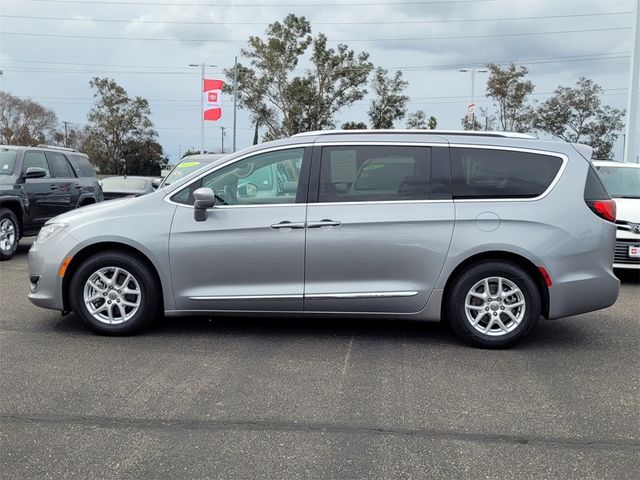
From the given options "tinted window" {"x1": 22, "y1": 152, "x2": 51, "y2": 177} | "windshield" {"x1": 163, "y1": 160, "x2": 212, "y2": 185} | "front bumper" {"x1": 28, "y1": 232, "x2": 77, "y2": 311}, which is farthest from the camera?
"windshield" {"x1": 163, "y1": 160, "x2": 212, "y2": 185}

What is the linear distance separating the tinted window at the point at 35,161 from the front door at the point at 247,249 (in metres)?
6.29

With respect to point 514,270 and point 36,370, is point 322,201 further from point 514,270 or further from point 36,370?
point 36,370

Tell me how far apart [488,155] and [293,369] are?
245 centimetres

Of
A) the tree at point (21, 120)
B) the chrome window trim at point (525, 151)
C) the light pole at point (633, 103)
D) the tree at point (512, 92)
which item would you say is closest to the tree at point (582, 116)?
the tree at point (512, 92)

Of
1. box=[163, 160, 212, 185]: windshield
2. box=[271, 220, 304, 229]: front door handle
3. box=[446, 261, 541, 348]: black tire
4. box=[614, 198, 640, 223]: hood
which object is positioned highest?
box=[163, 160, 212, 185]: windshield

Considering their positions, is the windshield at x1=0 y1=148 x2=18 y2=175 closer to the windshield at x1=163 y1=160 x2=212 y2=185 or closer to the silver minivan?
the windshield at x1=163 y1=160 x2=212 y2=185

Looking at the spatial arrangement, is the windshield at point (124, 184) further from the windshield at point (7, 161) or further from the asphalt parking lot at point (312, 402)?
the asphalt parking lot at point (312, 402)

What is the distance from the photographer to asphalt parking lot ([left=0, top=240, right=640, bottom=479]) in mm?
3264

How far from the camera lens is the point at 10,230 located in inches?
403

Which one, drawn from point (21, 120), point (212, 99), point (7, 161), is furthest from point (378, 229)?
point (21, 120)

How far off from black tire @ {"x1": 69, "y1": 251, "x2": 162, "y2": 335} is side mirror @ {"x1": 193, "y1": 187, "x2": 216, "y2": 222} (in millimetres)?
648

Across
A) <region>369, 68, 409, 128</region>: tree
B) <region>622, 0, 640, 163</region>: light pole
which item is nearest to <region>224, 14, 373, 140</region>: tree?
<region>369, 68, 409, 128</region>: tree

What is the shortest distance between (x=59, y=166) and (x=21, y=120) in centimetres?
5601

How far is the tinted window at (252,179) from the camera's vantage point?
5.42 meters
